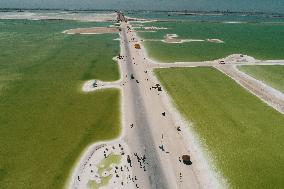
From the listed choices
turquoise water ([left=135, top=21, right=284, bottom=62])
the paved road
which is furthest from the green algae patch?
turquoise water ([left=135, top=21, right=284, bottom=62])

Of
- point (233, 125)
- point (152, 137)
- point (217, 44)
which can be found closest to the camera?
point (152, 137)

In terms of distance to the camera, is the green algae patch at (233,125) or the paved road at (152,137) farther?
the green algae patch at (233,125)

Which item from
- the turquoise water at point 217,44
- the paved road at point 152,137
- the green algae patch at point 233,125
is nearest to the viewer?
the paved road at point 152,137

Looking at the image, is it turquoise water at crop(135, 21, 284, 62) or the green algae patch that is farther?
turquoise water at crop(135, 21, 284, 62)

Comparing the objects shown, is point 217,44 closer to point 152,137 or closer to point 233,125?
point 233,125

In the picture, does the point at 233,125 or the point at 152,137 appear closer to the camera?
the point at 152,137

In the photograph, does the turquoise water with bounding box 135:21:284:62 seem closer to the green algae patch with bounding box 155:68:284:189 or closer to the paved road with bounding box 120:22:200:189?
the green algae patch with bounding box 155:68:284:189

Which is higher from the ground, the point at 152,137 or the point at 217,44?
the point at 217,44

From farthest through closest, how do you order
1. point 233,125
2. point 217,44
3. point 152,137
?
1. point 217,44
2. point 233,125
3. point 152,137

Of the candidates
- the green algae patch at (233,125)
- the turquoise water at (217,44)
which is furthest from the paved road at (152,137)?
the turquoise water at (217,44)

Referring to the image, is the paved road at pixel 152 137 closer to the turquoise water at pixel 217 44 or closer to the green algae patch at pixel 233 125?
the green algae patch at pixel 233 125

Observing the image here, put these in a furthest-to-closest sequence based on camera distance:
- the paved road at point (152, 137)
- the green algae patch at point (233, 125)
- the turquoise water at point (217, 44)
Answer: the turquoise water at point (217, 44) < the green algae patch at point (233, 125) < the paved road at point (152, 137)

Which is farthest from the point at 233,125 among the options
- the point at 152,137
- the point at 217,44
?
the point at 217,44
